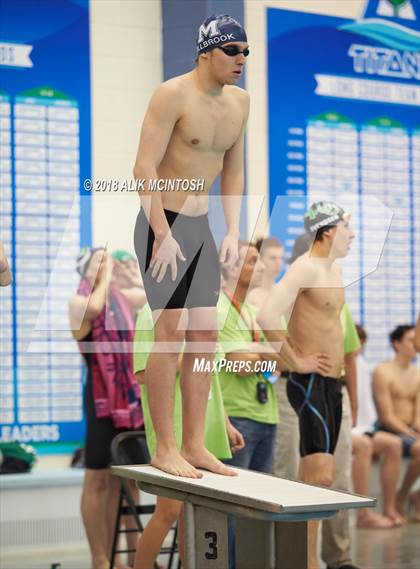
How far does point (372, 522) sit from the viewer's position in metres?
7.51

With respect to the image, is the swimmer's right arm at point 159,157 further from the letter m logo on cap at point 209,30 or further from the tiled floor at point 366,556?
the tiled floor at point 366,556

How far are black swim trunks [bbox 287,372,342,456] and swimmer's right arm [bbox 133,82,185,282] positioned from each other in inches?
54.8

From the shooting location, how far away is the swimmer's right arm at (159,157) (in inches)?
155

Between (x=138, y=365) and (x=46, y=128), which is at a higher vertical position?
(x=46, y=128)

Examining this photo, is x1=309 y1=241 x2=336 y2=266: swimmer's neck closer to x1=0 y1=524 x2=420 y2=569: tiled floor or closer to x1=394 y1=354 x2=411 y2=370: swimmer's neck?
x1=0 y1=524 x2=420 y2=569: tiled floor

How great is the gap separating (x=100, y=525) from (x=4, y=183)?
6.14ft

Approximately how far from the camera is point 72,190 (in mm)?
4484

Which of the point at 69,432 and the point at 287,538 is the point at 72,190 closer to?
the point at 287,538

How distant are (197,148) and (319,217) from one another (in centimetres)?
105

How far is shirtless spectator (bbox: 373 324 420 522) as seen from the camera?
7.68 metres

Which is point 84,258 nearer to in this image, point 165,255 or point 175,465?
point 165,255

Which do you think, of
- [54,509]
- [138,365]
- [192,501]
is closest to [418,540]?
[54,509]

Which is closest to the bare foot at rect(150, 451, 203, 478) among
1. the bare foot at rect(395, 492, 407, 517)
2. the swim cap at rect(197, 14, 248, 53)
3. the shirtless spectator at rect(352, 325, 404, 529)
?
the swim cap at rect(197, 14, 248, 53)

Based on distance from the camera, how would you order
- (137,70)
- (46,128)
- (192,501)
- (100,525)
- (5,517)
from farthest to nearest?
(5,517) < (100,525) < (46,128) < (137,70) < (192,501)
